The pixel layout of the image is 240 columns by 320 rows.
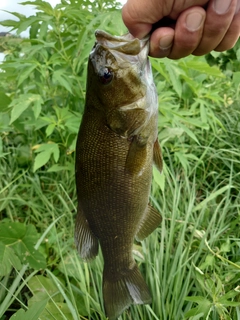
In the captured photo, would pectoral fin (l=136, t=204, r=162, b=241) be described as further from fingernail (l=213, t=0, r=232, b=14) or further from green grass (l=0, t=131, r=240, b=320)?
fingernail (l=213, t=0, r=232, b=14)

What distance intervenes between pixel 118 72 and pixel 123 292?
0.91 metres

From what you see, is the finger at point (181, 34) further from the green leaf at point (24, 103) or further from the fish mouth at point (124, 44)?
the green leaf at point (24, 103)

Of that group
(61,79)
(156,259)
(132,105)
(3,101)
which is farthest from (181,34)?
(3,101)

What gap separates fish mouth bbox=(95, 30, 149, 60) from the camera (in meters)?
1.21

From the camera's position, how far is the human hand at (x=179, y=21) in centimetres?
121

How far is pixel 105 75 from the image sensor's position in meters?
1.28

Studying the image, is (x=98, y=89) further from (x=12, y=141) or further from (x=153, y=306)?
(x=12, y=141)

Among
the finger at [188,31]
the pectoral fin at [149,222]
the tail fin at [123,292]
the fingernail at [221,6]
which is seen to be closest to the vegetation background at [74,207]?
the tail fin at [123,292]

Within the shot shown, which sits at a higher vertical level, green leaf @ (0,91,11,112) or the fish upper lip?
the fish upper lip

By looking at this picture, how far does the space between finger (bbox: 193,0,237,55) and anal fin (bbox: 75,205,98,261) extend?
2.43 feet

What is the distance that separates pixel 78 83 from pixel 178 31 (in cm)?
128

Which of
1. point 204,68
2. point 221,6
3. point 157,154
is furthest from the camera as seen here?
point 204,68

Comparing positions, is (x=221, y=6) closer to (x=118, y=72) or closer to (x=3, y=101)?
(x=118, y=72)

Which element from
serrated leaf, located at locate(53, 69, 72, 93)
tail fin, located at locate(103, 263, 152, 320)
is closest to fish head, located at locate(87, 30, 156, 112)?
tail fin, located at locate(103, 263, 152, 320)
